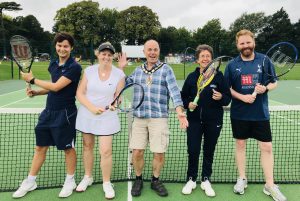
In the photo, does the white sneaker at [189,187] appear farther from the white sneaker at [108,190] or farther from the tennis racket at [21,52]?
the tennis racket at [21,52]

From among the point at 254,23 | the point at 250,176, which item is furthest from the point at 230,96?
the point at 254,23

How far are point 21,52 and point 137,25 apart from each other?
68978mm

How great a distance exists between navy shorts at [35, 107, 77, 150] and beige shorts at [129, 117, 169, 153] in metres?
0.71

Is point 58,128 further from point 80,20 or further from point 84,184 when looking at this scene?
point 80,20

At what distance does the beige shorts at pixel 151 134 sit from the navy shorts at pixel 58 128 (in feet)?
2.34

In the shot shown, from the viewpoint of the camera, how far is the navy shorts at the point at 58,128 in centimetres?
388

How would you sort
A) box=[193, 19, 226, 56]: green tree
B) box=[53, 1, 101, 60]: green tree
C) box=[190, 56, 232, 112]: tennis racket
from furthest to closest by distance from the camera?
box=[53, 1, 101, 60]: green tree
box=[193, 19, 226, 56]: green tree
box=[190, 56, 232, 112]: tennis racket

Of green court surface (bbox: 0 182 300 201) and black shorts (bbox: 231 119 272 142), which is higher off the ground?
black shorts (bbox: 231 119 272 142)

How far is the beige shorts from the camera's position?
3941 millimetres

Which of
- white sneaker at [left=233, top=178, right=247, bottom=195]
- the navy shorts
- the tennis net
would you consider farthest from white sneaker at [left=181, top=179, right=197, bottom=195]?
the navy shorts

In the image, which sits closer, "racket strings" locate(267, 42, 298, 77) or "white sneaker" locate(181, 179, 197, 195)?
"white sneaker" locate(181, 179, 197, 195)

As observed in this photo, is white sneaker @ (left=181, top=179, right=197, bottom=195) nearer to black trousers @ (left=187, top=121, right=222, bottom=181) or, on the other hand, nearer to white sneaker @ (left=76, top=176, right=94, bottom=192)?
black trousers @ (left=187, top=121, right=222, bottom=181)

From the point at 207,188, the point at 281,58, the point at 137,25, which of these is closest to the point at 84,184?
the point at 207,188

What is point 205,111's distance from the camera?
391 cm
